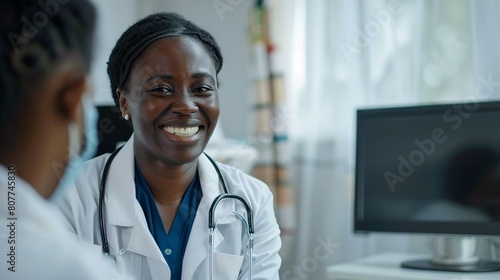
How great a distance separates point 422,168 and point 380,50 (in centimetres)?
61

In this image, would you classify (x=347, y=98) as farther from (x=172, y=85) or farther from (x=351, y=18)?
(x=172, y=85)

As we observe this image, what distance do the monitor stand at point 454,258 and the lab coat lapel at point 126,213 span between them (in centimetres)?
84

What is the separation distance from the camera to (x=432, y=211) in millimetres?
1633

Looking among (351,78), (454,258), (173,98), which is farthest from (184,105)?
(351,78)

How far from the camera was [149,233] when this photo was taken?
1032 millimetres

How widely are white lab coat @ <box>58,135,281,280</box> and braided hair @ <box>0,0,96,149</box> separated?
2.03 ft

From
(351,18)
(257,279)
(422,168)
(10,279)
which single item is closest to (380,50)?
(351,18)

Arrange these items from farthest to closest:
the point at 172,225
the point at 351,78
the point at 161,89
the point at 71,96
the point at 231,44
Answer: the point at 231,44
the point at 351,78
the point at 172,225
the point at 161,89
the point at 71,96

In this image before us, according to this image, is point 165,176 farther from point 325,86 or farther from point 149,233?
point 325,86

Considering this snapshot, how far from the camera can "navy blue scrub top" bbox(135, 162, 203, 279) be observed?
41.7 inches

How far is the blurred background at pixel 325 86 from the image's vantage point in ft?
6.64

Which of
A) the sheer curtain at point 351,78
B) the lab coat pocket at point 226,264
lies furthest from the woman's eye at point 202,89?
the sheer curtain at point 351,78

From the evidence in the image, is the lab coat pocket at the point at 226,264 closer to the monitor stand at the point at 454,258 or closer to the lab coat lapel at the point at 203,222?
the lab coat lapel at the point at 203,222

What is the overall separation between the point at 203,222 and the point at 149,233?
95mm
